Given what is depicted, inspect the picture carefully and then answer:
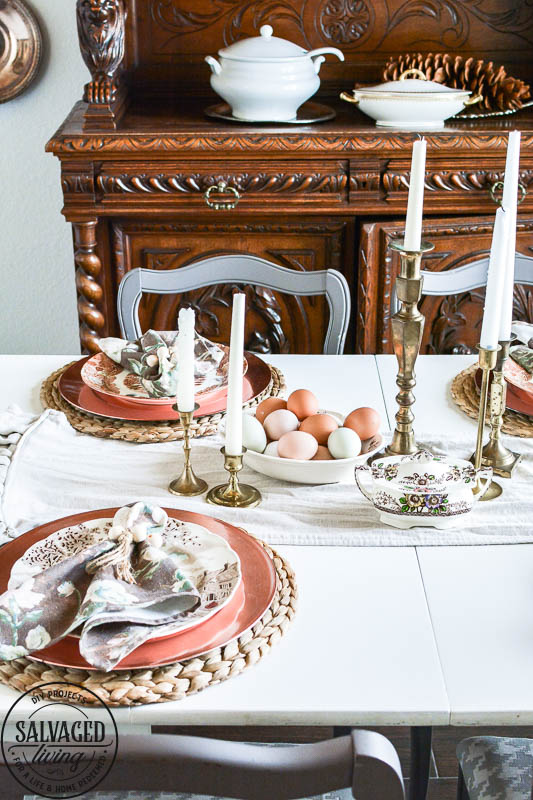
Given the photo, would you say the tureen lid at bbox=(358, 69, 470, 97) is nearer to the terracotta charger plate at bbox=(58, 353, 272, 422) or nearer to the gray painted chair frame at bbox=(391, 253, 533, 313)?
the gray painted chair frame at bbox=(391, 253, 533, 313)

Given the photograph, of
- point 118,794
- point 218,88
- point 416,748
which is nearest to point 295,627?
point 118,794

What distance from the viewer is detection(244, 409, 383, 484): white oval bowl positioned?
1.04 metres

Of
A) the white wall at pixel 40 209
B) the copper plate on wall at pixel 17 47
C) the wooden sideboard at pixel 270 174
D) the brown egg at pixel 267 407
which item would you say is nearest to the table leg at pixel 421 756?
the brown egg at pixel 267 407

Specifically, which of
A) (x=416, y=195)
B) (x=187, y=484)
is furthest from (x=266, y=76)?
(x=187, y=484)

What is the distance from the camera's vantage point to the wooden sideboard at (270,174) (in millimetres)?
1910

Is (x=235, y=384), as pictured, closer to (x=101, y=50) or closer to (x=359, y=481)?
(x=359, y=481)

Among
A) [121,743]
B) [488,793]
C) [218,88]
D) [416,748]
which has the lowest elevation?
[416,748]

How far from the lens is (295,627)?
32.5 inches

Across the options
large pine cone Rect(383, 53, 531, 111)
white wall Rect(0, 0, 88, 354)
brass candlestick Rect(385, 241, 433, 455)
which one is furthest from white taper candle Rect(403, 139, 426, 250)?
white wall Rect(0, 0, 88, 354)

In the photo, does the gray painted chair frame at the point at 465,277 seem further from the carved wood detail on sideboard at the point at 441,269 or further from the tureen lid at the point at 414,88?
the tureen lid at the point at 414,88

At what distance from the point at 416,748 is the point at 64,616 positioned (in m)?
0.58

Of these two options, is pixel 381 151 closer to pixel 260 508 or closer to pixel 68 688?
pixel 260 508

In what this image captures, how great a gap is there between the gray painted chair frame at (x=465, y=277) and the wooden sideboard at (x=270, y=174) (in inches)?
15.9

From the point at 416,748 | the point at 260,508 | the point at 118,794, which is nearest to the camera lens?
the point at 118,794
